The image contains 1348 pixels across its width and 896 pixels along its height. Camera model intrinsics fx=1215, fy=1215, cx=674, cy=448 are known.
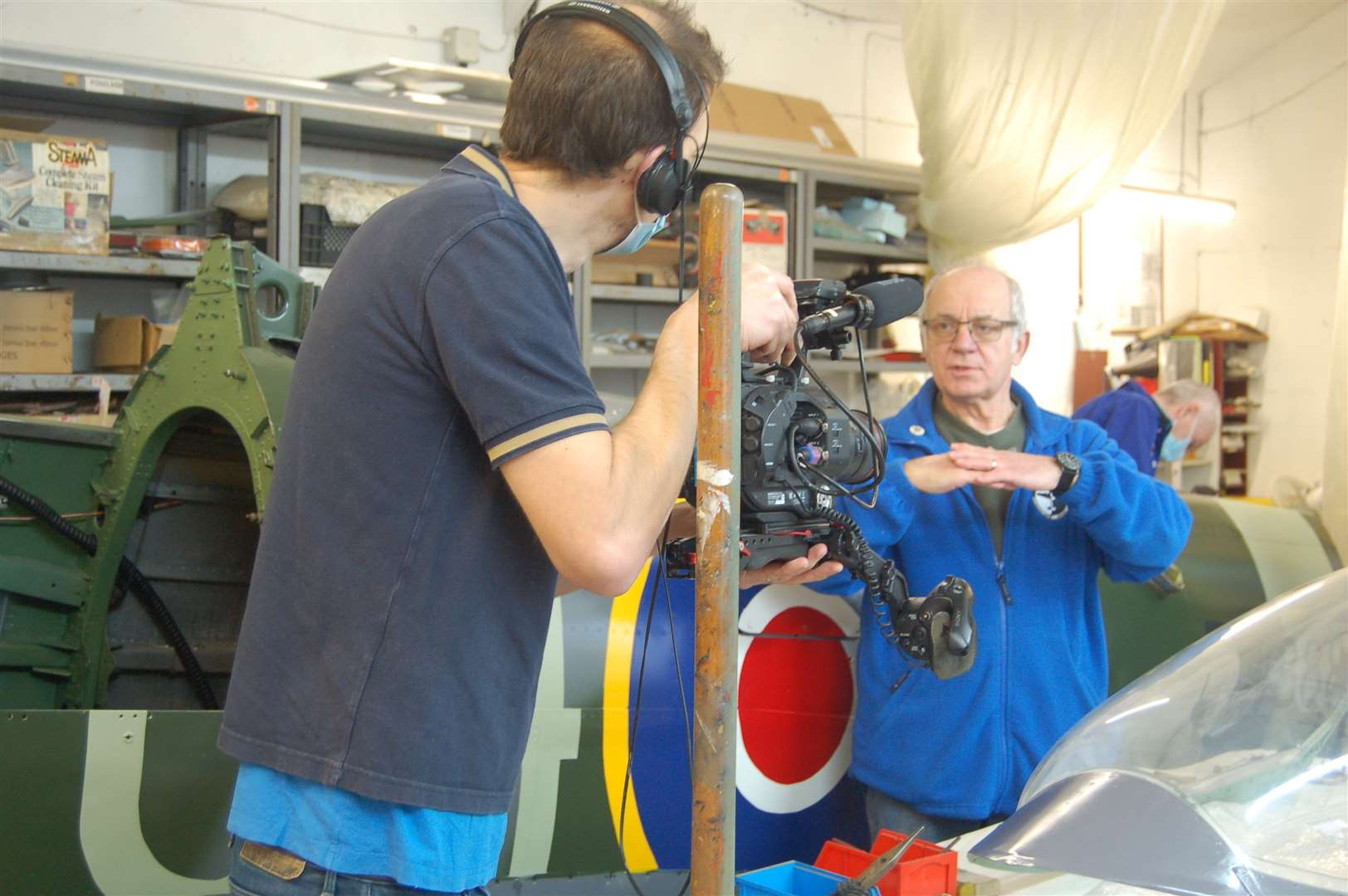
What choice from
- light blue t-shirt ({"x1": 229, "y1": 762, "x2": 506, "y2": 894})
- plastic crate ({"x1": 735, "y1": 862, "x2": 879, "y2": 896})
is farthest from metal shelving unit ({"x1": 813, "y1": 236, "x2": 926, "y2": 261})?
light blue t-shirt ({"x1": 229, "y1": 762, "x2": 506, "y2": 894})

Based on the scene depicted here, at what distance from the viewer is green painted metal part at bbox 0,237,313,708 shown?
2451mm

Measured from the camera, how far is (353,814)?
904 mm

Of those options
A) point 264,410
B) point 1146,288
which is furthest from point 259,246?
point 1146,288

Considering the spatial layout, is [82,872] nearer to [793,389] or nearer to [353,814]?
[353,814]

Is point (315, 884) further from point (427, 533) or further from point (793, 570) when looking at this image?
point (793, 570)

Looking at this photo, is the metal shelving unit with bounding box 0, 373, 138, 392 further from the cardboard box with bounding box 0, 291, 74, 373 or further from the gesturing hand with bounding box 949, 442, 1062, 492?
the gesturing hand with bounding box 949, 442, 1062, 492

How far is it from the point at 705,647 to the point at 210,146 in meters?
3.79

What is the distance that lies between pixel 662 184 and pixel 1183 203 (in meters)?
6.53

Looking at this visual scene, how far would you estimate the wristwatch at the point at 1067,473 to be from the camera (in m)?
1.91

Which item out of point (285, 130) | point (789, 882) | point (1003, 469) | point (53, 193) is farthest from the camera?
point (285, 130)

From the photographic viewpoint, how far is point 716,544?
91 centimetres

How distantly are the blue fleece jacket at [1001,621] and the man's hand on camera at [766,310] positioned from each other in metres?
0.94

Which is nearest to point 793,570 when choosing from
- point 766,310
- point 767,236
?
point 766,310

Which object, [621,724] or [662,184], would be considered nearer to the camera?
[662,184]
